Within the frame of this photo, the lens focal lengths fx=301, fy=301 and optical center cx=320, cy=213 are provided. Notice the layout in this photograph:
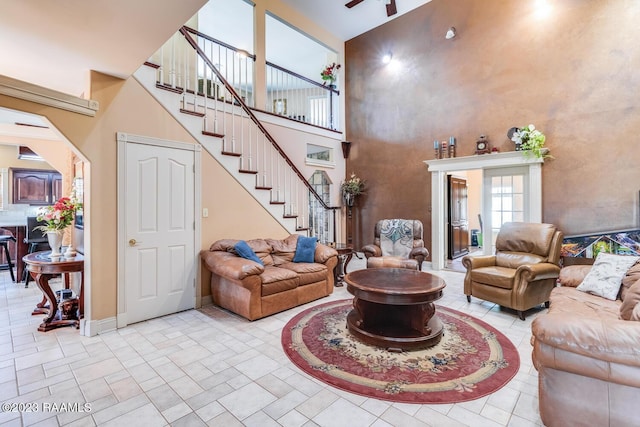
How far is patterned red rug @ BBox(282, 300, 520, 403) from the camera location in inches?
85.0

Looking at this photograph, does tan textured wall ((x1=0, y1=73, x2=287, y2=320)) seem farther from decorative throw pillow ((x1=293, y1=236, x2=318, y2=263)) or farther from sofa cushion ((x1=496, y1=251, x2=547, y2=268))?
sofa cushion ((x1=496, y1=251, x2=547, y2=268))

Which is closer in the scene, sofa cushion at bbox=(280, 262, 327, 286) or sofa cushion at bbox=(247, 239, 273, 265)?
sofa cushion at bbox=(280, 262, 327, 286)

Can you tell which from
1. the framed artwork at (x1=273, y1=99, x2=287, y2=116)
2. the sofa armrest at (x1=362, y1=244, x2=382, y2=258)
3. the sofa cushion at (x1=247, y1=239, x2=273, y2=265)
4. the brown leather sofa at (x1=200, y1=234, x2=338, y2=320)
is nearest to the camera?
the brown leather sofa at (x1=200, y1=234, x2=338, y2=320)

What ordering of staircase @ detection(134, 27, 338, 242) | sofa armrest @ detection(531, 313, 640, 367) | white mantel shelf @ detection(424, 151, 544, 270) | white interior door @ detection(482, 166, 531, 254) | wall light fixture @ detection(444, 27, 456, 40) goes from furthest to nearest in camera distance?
wall light fixture @ detection(444, 27, 456, 40)
white interior door @ detection(482, 166, 531, 254)
white mantel shelf @ detection(424, 151, 544, 270)
staircase @ detection(134, 27, 338, 242)
sofa armrest @ detection(531, 313, 640, 367)

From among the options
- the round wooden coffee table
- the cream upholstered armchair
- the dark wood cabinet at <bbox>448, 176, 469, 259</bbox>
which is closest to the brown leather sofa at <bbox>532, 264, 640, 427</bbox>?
the round wooden coffee table

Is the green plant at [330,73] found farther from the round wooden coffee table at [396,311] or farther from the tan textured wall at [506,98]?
the round wooden coffee table at [396,311]

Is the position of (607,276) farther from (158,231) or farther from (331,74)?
(331,74)

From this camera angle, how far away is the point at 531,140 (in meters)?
4.80

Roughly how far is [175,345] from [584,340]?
3131 millimetres

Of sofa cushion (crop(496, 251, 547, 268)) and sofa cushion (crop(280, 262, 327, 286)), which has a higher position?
sofa cushion (crop(496, 251, 547, 268))

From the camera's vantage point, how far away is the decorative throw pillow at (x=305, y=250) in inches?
174

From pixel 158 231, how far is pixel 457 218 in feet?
21.6

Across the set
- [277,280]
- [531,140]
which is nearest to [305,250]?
[277,280]

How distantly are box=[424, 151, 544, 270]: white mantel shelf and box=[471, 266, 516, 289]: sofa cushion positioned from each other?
174 cm
